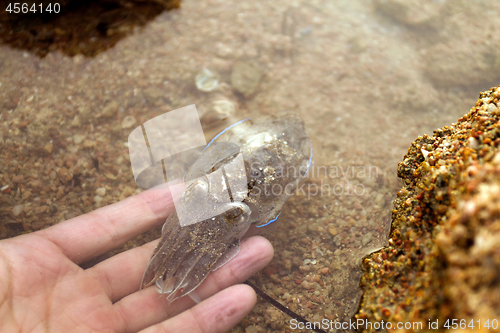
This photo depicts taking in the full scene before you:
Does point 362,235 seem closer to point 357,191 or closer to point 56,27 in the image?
point 357,191

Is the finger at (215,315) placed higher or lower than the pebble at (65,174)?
lower

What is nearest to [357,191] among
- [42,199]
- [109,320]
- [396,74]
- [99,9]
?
[396,74]

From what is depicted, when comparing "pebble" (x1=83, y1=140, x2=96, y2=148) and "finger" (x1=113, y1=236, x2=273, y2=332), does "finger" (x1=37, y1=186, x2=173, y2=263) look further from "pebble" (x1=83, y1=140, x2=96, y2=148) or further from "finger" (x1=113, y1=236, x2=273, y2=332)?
"pebble" (x1=83, y1=140, x2=96, y2=148)

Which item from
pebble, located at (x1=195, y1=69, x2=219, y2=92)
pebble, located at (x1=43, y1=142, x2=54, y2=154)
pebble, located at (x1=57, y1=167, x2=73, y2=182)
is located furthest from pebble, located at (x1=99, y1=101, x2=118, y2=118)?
pebble, located at (x1=195, y1=69, x2=219, y2=92)

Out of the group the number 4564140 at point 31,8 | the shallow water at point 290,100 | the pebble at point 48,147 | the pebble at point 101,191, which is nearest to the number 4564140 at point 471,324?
the shallow water at point 290,100

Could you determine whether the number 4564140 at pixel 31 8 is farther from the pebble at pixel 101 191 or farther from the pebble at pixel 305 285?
the pebble at pixel 305 285

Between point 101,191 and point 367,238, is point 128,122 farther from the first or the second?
point 367,238

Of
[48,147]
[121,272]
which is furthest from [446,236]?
[48,147]
